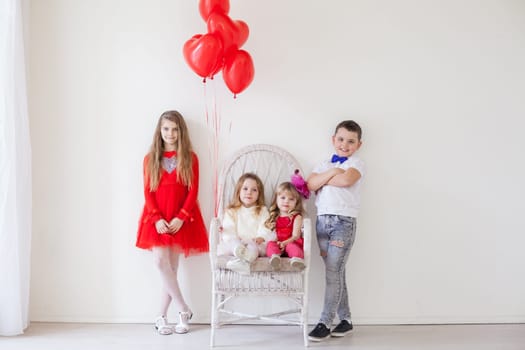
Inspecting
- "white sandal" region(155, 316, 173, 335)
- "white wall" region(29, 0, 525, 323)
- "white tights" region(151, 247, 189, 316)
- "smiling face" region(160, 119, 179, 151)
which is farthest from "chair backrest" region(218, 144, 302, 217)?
"white sandal" region(155, 316, 173, 335)

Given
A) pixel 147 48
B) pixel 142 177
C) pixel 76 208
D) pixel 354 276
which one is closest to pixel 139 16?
pixel 147 48

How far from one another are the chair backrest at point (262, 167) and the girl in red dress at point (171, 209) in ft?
0.60

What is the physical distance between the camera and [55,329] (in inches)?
118

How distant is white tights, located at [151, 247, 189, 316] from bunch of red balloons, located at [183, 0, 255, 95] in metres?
0.99

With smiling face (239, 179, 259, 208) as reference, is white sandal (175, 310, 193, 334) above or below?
below

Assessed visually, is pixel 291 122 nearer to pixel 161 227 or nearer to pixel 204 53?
pixel 204 53

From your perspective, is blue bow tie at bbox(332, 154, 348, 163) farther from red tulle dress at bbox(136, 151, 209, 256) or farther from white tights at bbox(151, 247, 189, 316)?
white tights at bbox(151, 247, 189, 316)

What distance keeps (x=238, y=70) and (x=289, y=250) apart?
3.20ft

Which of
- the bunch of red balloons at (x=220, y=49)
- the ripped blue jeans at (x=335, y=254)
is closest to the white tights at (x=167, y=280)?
the ripped blue jeans at (x=335, y=254)

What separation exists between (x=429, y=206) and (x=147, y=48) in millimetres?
1935

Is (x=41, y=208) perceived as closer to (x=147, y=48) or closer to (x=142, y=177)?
(x=142, y=177)

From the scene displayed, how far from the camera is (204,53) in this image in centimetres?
268

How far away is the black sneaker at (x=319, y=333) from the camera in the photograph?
9.37ft

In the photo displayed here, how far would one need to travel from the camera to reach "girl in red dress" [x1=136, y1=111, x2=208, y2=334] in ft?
9.76
